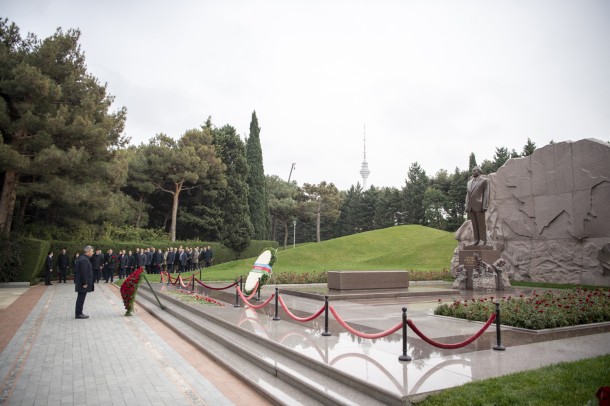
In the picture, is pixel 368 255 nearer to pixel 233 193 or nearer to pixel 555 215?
pixel 233 193

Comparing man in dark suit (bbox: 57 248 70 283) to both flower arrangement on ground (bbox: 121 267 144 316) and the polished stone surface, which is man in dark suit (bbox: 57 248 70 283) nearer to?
flower arrangement on ground (bbox: 121 267 144 316)

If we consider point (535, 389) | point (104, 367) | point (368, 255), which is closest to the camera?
point (535, 389)

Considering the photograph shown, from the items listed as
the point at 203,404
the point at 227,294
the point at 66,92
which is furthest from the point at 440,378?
the point at 66,92

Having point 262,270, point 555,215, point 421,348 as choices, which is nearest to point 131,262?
point 262,270

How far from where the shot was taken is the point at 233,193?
44281 mm

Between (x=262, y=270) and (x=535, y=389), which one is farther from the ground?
(x=262, y=270)

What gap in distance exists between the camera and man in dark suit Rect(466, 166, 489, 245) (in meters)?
16.5

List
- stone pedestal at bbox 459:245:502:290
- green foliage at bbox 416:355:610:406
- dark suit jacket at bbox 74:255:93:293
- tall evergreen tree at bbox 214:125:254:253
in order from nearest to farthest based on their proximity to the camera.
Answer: green foliage at bbox 416:355:610:406 → dark suit jacket at bbox 74:255:93:293 → stone pedestal at bbox 459:245:502:290 → tall evergreen tree at bbox 214:125:254:253

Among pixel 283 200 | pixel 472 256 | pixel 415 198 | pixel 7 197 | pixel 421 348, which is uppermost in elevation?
pixel 415 198

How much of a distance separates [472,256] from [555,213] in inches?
245

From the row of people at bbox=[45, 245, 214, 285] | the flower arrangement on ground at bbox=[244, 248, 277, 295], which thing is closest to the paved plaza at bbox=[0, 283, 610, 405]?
the flower arrangement on ground at bbox=[244, 248, 277, 295]

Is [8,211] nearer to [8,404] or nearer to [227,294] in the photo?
[227,294]

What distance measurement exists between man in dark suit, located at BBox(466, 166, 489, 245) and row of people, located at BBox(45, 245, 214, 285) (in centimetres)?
1852

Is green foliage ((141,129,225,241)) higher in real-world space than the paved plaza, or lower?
higher
